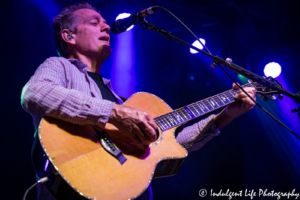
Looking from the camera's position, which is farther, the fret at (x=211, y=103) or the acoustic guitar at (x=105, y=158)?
the fret at (x=211, y=103)

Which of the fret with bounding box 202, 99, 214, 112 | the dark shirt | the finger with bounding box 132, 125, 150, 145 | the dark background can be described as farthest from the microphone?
the dark background

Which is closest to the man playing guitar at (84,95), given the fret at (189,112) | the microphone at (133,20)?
the fret at (189,112)

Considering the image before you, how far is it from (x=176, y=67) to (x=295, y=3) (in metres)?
3.20

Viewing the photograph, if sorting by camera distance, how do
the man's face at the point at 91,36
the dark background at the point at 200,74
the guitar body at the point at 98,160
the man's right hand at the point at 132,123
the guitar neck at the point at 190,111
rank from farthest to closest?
the dark background at the point at 200,74, the man's face at the point at 91,36, the guitar neck at the point at 190,111, the man's right hand at the point at 132,123, the guitar body at the point at 98,160

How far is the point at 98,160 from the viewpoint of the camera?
159 centimetres

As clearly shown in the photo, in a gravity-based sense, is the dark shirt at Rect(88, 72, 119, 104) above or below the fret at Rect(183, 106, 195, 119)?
below

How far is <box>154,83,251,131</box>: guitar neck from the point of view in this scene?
2.26 meters

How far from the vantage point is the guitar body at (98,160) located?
56.0 inches

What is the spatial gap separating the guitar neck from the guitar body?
12.5 inches

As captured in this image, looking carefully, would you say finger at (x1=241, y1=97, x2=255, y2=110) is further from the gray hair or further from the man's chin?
the gray hair

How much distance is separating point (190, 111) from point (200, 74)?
3399 millimetres

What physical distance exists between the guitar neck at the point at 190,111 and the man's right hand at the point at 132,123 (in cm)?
40

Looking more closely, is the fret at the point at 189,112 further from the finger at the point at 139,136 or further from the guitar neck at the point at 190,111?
the finger at the point at 139,136

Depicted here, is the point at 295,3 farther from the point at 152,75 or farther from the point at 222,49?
the point at 152,75
